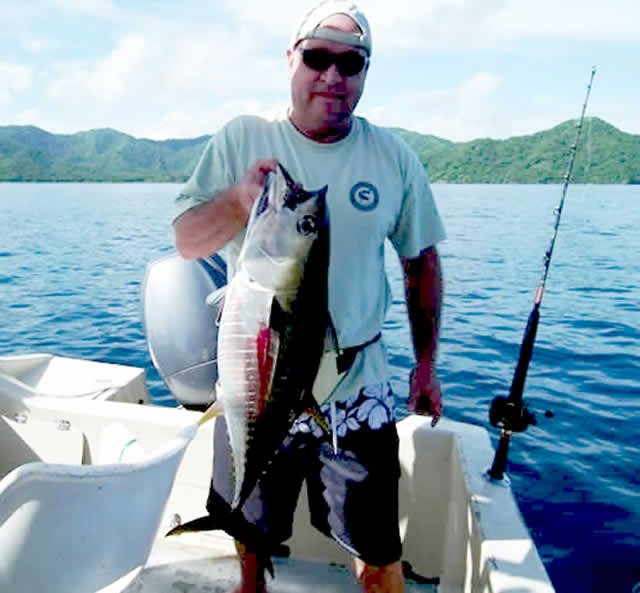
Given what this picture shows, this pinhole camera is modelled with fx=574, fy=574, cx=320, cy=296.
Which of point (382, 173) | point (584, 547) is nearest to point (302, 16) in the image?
point (382, 173)

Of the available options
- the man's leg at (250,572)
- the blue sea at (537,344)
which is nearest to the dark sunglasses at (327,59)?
the blue sea at (537,344)

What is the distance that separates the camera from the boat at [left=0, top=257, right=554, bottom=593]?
1.70m

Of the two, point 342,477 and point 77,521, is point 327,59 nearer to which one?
point 342,477

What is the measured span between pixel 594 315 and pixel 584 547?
787 centimetres

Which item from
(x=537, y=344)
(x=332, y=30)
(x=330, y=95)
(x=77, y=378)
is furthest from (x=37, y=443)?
(x=537, y=344)

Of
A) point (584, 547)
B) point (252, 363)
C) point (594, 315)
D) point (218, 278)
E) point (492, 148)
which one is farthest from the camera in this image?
point (492, 148)

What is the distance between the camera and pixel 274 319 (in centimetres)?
179

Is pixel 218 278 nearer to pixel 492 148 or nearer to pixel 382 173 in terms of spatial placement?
pixel 382 173

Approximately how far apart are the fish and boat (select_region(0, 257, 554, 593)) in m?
0.23

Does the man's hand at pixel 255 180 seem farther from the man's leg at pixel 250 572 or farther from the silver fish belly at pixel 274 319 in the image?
the man's leg at pixel 250 572

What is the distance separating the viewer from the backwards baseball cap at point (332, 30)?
2.05 metres

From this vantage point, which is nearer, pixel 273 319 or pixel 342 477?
pixel 273 319

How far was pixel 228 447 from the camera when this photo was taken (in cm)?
241

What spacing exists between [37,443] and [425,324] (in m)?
2.41
